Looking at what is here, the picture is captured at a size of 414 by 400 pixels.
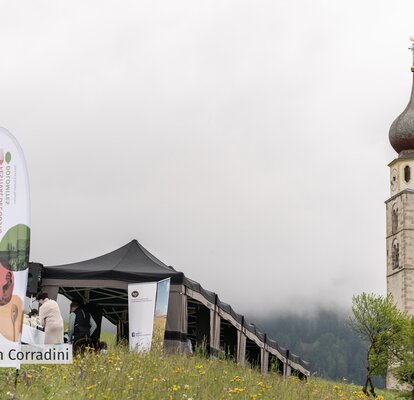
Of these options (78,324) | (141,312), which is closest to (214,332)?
(141,312)

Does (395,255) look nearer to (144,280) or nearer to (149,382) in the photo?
(144,280)

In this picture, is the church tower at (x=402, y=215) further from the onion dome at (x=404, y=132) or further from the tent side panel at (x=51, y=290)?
the tent side panel at (x=51, y=290)

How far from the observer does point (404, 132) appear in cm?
9931

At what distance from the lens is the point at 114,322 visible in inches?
1150

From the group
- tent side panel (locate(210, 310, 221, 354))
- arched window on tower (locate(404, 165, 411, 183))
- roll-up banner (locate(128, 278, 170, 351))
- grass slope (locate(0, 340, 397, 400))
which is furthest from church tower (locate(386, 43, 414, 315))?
grass slope (locate(0, 340, 397, 400))

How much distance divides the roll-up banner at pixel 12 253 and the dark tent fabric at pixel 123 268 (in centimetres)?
1094

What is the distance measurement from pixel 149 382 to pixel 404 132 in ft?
293

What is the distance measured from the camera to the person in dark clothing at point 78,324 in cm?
1953

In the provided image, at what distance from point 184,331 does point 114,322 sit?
269 inches

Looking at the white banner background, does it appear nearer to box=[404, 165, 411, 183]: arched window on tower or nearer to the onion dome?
box=[404, 165, 411, 183]: arched window on tower

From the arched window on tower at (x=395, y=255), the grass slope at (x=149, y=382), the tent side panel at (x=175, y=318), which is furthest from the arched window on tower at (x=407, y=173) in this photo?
the grass slope at (x=149, y=382)

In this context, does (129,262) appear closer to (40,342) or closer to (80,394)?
(40,342)

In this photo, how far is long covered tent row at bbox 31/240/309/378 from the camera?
73.7 feet

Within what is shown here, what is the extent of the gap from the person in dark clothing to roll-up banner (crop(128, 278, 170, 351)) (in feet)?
3.55
